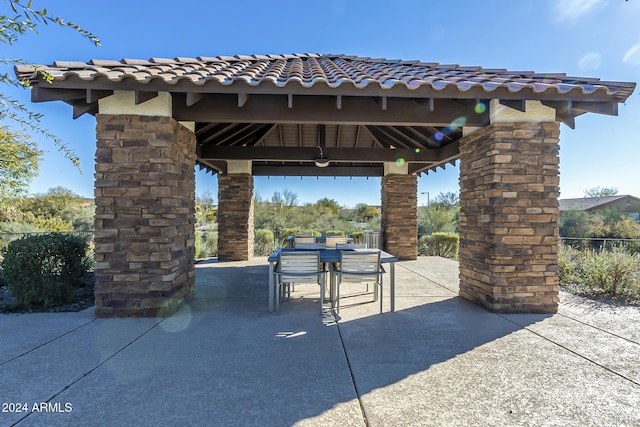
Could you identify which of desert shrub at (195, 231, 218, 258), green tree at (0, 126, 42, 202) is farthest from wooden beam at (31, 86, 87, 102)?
desert shrub at (195, 231, 218, 258)

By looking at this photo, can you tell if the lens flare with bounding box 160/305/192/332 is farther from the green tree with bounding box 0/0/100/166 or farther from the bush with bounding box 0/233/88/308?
the green tree with bounding box 0/0/100/166

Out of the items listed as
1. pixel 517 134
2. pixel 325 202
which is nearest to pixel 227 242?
pixel 517 134

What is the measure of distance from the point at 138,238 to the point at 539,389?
4616 mm

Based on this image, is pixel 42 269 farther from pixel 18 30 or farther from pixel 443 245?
pixel 443 245

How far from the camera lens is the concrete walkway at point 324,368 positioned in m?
2.00

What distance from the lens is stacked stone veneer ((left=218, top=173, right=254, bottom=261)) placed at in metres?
9.11

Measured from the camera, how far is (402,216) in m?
9.60

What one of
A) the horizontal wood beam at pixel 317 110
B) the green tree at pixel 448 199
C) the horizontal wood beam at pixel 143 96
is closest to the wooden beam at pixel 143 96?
the horizontal wood beam at pixel 143 96

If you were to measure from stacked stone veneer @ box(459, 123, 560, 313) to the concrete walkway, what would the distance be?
33 cm

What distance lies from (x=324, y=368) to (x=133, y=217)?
3.21m

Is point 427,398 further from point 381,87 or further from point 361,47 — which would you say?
point 361,47

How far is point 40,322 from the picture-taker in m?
3.79

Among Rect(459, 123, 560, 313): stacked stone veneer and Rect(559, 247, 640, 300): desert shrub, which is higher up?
Rect(459, 123, 560, 313): stacked stone veneer

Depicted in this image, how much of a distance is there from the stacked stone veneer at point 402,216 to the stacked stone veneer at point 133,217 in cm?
707
